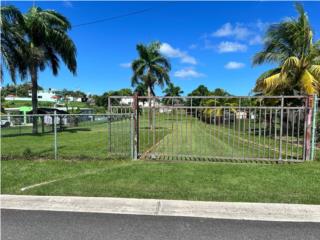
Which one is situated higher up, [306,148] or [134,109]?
[134,109]

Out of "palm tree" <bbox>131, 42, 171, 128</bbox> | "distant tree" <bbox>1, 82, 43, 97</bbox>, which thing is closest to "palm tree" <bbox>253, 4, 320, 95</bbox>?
"palm tree" <bbox>131, 42, 171, 128</bbox>

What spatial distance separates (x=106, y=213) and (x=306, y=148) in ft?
20.9

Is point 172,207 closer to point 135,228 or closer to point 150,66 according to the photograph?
Answer: point 135,228

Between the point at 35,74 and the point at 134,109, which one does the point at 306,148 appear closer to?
the point at 134,109

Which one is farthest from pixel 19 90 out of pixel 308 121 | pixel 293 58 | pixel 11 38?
pixel 308 121

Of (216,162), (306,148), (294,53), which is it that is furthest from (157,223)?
(294,53)

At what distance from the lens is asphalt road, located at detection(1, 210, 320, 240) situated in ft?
13.1

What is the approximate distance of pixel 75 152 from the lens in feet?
35.1

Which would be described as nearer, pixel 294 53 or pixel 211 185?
pixel 211 185

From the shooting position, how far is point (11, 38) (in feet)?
56.7

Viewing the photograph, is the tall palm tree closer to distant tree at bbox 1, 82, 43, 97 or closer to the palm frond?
the palm frond

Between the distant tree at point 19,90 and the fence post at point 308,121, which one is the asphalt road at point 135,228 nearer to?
the fence post at point 308,121

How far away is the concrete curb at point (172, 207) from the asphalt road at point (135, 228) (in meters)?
0.20

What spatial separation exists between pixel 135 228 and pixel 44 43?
20.1 meters
